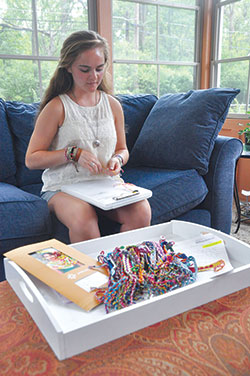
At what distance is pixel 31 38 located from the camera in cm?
280

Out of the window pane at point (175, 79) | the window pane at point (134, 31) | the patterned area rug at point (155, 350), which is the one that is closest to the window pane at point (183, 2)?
the window pane at point (134, 31)

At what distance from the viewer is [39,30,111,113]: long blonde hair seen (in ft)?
4.43

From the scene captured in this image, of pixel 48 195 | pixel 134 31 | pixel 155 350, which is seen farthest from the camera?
pixel 134 31

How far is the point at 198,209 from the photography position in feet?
5.69

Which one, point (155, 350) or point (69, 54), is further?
point (69, 54)

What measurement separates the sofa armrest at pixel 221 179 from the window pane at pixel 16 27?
1.91 metres

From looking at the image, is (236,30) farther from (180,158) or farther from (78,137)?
(78,137)

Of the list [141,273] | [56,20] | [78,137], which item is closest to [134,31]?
[56,20]

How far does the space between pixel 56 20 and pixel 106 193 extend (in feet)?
7.53

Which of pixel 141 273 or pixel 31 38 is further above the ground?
pixel 31 38

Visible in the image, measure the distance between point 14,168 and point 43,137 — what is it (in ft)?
1.39

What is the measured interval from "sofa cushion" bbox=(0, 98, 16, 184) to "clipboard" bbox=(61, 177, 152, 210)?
500 millimetres

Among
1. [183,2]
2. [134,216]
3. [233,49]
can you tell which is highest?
[183,2]

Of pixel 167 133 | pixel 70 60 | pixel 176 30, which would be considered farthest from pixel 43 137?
pixel 176 30
